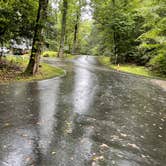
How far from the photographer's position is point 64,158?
A: 4781 mm

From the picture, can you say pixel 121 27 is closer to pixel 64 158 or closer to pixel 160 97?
pixel 160 97

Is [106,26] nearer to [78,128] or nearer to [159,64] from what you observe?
[159,64]

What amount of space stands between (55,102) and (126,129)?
3030mm

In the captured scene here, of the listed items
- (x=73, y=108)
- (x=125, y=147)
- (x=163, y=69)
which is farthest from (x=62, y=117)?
(x=163, y=69)

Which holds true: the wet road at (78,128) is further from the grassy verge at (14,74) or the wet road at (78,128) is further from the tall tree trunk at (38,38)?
the tall tree trunk at (38,38)

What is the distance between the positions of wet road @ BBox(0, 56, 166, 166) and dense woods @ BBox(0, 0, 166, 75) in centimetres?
407

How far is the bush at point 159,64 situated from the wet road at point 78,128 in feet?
37.5

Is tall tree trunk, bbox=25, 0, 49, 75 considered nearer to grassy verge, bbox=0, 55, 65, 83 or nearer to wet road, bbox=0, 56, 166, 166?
grassy verge, bbox=0, 55, 65, 83

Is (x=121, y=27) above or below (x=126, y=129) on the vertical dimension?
above

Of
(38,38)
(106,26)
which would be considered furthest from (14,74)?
(106,26)

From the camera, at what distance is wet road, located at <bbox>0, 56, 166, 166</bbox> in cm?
490

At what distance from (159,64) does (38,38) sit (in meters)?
12.9

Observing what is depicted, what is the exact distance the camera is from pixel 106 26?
2930 cm

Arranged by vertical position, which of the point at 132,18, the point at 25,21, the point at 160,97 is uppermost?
the point at 132,18
